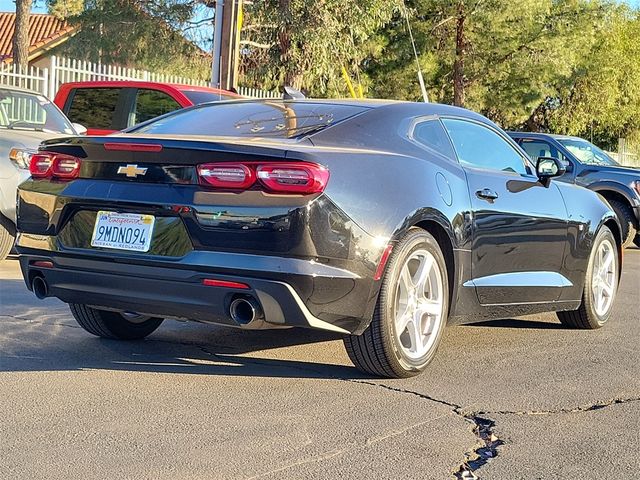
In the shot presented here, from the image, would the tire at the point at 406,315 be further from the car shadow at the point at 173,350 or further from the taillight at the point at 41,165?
the taillight at the point at 41,165

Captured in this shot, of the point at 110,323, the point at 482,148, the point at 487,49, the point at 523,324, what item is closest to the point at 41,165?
the point at 110,323

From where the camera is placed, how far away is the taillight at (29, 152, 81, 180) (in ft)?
15.6

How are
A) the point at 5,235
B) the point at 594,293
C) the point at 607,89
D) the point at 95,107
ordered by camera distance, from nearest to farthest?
the point at 594,293 → the point at 5,235 → the point at 95,107 → the point at 607,89

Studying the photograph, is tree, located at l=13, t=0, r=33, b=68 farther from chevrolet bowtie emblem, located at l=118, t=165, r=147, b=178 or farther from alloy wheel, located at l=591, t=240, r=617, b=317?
chevrolet bowtie emblem, located at l=118, t=165, r=147, b=178

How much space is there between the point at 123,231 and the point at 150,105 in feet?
23.7

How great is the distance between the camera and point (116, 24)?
27.2m

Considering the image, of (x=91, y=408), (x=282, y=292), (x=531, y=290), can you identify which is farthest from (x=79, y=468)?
(x=531, y=290)

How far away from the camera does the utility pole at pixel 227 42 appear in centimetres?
1566

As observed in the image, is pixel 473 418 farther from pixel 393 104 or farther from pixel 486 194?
pixel 393 104

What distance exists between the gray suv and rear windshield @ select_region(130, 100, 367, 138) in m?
3.35

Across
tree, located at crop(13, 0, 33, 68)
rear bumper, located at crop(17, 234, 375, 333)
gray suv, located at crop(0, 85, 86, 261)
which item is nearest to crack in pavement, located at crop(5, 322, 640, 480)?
rear bumper, located at crop(17, 234, 375, 333)

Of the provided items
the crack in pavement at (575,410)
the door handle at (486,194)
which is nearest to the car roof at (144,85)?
the door handle at (486,194)

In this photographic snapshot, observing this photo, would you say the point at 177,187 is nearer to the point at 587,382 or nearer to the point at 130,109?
the point at 587,382

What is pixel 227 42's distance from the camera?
1578 cm
